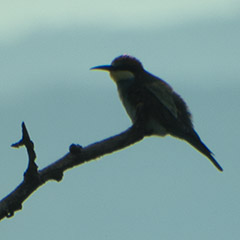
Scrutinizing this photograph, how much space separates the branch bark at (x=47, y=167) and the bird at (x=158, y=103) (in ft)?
9.36

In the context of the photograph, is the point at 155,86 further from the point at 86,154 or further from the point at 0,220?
the point at 0,220

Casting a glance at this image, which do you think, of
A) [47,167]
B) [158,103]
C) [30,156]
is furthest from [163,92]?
[30,156]

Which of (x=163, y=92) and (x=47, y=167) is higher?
(x=163, y=92)

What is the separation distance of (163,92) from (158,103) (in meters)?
0.46

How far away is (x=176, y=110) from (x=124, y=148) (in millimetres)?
3291

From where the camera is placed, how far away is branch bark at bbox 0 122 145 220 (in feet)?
11.6

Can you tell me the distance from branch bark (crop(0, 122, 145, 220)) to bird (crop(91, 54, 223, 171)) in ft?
9.36

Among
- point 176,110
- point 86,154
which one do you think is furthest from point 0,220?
point 176,110

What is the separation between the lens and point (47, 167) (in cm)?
390

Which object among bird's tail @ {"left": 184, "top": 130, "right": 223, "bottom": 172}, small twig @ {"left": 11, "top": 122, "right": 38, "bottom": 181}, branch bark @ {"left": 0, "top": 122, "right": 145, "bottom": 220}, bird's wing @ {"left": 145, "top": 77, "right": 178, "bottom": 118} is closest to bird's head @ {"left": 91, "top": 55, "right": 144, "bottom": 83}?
bird's wing @ {"left": 145, "top": 77, "right": 178, "bottom": 118}

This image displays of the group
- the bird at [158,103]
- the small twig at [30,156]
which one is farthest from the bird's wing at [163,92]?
the small twig at [30,156]

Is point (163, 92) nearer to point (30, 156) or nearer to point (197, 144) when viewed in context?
point (197, 144)

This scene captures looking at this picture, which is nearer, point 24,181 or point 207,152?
point 24,181

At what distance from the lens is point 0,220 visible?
3.29m
